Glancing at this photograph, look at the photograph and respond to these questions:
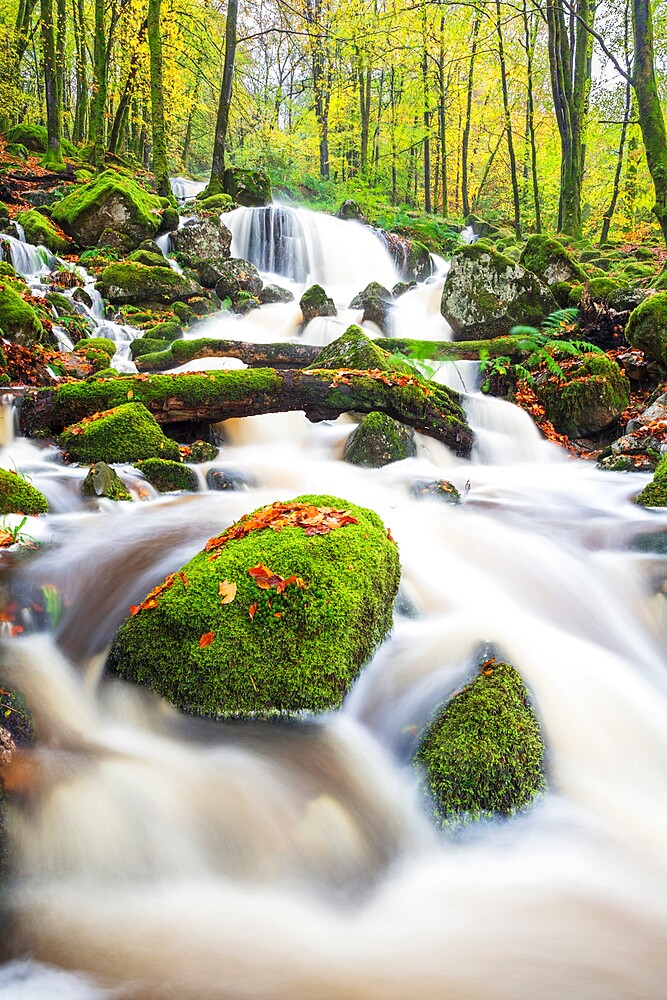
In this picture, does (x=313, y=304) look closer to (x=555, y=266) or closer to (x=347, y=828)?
(x=555, y=266)


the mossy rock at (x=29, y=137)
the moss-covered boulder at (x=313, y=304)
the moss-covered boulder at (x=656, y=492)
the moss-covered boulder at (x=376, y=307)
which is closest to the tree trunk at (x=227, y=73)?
the mossy rock at (x=29, y=137)

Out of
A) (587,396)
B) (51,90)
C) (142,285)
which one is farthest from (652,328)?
(51,90)

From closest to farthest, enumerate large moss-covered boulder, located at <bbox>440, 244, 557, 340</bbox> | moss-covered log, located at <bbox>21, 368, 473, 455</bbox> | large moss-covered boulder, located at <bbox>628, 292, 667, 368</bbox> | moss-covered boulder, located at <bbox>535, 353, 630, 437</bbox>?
1. moss-covered log, located at <bbox>21, 368, 473, 455</bbox>
2. large moss-covered boulder, located at <bbox>628, 292, 667, 368</bbox>
3. moss-covered boulder, located at <bbox>535, 353, 630, 437</bbox>
4. large moss-covered boulder, located at <bbox>440, 244, 557, 340</bbox>

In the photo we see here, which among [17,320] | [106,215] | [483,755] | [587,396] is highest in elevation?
[106,215]

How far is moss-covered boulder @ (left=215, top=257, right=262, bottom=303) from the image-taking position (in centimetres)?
1409

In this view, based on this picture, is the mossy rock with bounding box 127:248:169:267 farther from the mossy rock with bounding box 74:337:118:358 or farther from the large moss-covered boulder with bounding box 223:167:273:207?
the large moss-covered boulder with bounding box 223:167:273:207

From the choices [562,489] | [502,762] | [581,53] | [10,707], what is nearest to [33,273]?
[562,489]

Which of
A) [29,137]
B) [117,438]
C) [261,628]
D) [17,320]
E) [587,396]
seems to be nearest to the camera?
[261,628]

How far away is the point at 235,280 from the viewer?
14.2m

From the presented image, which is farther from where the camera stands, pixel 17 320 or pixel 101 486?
pixel 17 320

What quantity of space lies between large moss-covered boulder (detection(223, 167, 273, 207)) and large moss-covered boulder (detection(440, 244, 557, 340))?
1115 cm

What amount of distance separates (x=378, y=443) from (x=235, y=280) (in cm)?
903

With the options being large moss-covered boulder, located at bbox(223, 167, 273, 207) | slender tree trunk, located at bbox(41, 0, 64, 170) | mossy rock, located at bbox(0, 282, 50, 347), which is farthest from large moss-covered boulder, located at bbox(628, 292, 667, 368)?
slender tree trunk, located at bbox(41, 0, 64, 170)

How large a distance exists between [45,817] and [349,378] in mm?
5511
